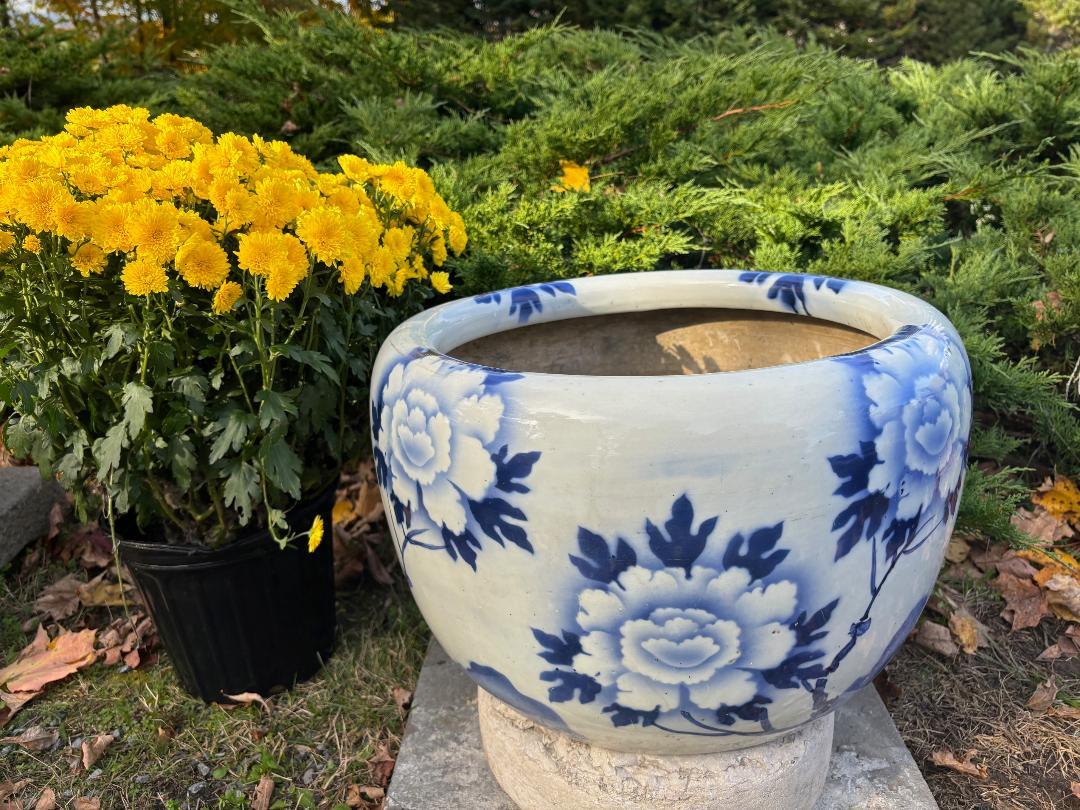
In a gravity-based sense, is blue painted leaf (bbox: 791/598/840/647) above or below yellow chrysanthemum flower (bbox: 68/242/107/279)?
below

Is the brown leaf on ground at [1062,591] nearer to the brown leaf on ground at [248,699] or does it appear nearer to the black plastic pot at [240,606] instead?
the black plastic pot at [240,606]

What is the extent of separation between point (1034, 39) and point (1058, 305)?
8173 millimetres

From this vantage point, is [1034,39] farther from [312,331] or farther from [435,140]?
[312,331]

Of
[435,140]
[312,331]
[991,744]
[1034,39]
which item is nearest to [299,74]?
[435,140]

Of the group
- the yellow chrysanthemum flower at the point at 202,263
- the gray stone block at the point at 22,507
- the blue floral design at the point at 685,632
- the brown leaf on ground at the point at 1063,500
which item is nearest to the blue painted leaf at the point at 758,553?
the blue floral design at the point at 685,632

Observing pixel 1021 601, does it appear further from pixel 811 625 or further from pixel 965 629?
pixel 811 625

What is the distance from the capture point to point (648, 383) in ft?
3.23

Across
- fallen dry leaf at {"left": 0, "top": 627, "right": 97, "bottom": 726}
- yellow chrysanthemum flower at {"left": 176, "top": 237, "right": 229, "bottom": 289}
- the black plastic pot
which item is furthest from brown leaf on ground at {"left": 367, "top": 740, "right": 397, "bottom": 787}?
yellow chrysanthemum flower at {"left": 176, "top": 237, "right": 229, "bottom": 289}

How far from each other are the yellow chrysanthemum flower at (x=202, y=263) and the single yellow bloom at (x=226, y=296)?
0.05 ft

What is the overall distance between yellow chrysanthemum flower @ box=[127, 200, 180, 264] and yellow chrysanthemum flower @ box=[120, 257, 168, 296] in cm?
1

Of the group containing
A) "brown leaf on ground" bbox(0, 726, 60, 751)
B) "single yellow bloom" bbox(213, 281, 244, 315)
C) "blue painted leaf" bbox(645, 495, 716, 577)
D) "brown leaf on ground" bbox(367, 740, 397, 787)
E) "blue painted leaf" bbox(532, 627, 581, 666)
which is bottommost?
"brown leaf on ground" bbox(367, 740, 397, 787)

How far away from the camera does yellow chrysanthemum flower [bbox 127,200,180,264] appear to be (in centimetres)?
125

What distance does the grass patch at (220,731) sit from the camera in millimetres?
1646

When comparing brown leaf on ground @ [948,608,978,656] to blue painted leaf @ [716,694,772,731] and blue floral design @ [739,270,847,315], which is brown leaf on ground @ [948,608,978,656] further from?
blue painted leaf @ [716,694,772,731]
